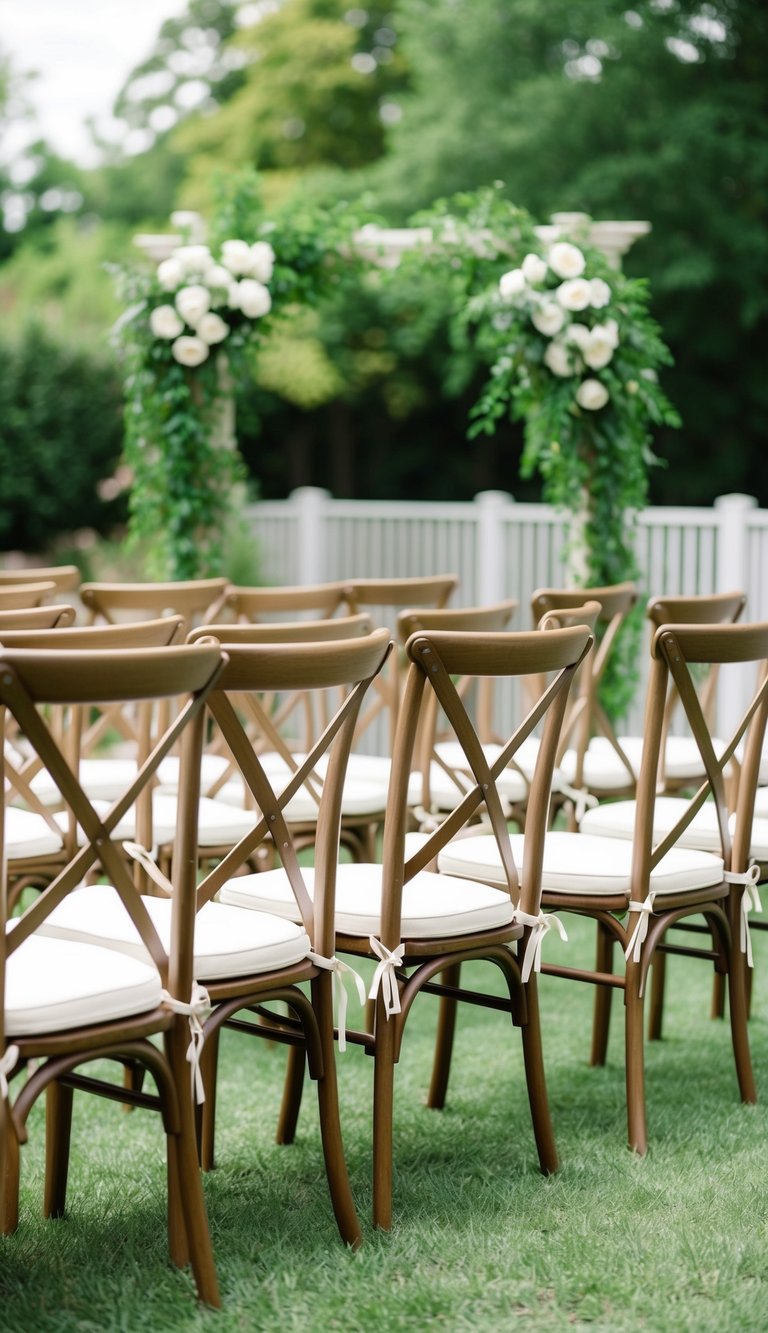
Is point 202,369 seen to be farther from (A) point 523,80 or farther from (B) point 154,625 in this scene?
(A) point 523,80

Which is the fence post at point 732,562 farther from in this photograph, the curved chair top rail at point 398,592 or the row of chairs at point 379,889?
the row of chairs at point 379,889

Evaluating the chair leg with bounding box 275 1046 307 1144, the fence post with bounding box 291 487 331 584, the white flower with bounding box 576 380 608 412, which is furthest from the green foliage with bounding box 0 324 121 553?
the chair leg with bounding box 275 1046 307 1144

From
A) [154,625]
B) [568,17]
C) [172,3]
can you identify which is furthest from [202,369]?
[172,3]

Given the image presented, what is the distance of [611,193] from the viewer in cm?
1523

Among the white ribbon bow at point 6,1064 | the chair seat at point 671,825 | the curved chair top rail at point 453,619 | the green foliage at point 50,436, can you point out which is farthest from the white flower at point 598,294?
the green foliage at point 50,436

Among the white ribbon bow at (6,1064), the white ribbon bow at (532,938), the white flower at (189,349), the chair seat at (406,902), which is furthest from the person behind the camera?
the white flower at (189,349)

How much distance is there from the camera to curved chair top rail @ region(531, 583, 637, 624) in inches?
170

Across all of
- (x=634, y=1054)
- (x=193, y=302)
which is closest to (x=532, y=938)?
(x=634, y=1054)

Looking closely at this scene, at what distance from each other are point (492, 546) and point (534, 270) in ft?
7.63

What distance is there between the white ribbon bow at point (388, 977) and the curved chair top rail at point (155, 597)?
6.10ft

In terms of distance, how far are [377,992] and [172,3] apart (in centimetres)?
2146

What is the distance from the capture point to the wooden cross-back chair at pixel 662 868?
330 centimetres

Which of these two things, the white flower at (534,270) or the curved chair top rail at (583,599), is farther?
the white flower at (534,270)

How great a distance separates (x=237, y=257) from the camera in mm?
6578
